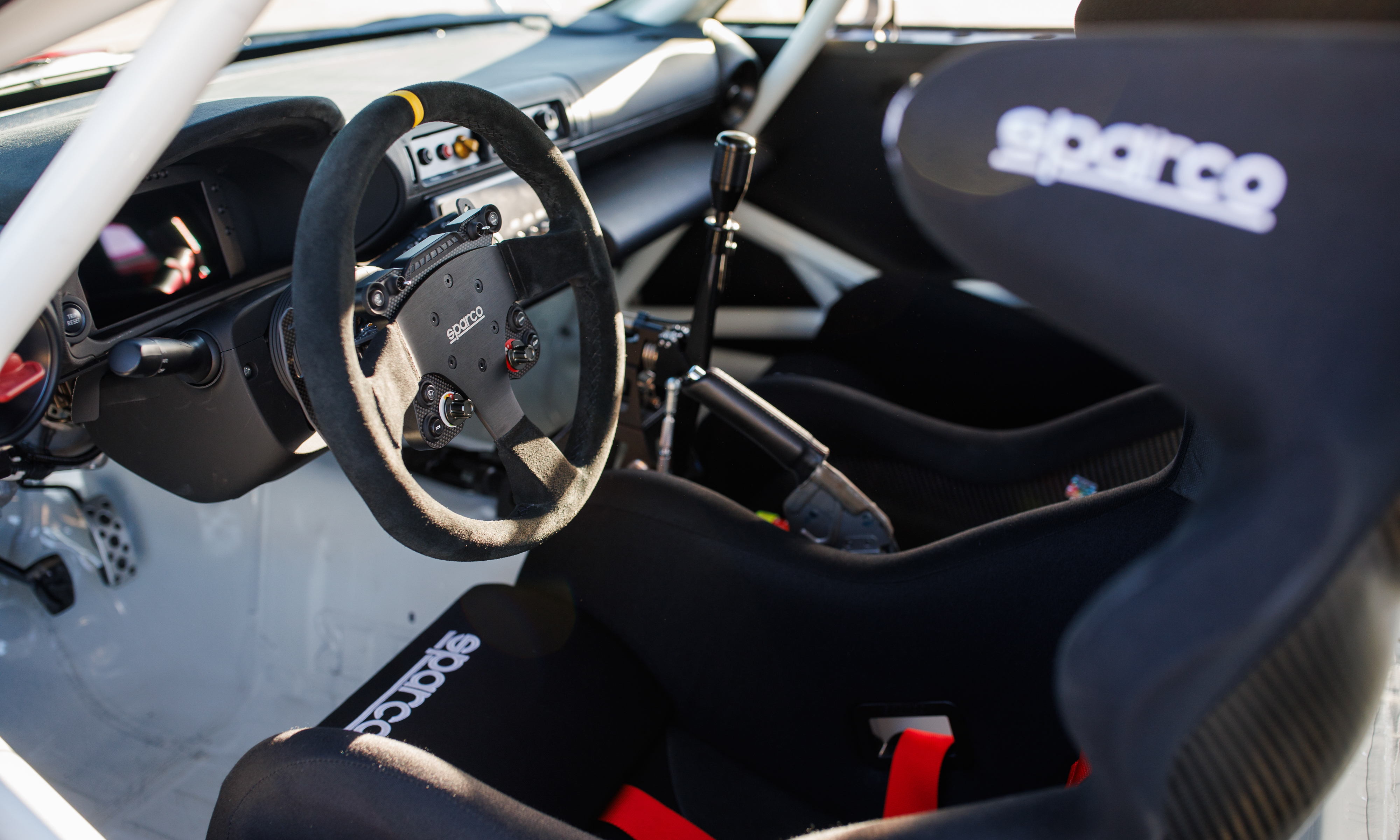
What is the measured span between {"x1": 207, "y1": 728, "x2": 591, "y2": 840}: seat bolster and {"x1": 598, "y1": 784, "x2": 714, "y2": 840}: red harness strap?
0.28 m

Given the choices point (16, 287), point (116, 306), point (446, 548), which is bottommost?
point (446, 548)

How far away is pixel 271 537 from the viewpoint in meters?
1.54

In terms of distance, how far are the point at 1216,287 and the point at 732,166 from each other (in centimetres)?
95

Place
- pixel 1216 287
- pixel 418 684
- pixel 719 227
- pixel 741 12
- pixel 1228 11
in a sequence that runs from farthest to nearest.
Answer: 1. pixel 741 12
2. pixel 719 227
3. pixel 418 684
4. pixel 1228 11
5. pixel 1216 287

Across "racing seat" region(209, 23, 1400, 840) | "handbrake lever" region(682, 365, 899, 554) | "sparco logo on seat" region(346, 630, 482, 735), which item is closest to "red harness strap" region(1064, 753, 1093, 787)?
"racing seat" region(209, 23, 1400, 840)

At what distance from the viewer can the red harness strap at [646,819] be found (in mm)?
900

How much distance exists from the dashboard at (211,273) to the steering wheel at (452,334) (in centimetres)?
9

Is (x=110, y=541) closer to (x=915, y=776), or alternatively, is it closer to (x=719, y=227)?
(x=719, y=227)

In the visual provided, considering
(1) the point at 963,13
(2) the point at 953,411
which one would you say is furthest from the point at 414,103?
(1) the point at 963,13

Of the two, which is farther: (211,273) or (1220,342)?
(211,273)

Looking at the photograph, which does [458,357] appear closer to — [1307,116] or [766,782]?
[766,782]

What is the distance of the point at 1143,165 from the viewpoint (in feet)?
1.14

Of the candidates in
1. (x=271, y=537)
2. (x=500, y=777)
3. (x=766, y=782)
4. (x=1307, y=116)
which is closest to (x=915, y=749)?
(x=766, y=782)

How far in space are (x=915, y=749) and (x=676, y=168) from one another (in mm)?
1387
